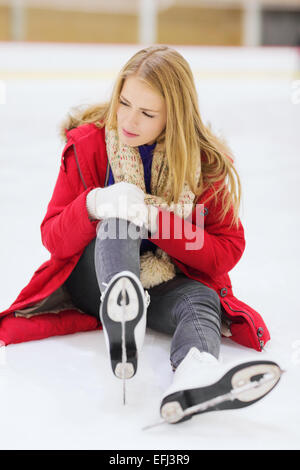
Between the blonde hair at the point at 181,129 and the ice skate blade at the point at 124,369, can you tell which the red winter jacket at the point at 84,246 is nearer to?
the blonde hair at the point at 181,129

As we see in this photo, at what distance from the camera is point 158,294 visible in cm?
139

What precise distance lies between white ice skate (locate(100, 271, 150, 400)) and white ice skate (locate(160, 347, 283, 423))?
99 mm

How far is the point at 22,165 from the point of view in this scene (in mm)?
3770

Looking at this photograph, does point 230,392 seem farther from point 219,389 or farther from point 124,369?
point 124,369

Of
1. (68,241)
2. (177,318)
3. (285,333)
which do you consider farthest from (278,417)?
(68,241)

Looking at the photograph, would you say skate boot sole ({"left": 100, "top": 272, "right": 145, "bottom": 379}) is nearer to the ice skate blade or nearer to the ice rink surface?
the ice skate blade

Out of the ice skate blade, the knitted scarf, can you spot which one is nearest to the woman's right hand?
the knitted scarf

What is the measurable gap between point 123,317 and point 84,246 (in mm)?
311

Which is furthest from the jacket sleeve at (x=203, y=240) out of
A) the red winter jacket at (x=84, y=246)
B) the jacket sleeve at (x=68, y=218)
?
the jacket sleeve at (x=68, y=218)

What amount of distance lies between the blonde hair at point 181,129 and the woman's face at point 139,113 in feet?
0.05

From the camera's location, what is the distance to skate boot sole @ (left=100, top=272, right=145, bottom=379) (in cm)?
104

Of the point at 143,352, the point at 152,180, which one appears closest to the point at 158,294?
the point at 143,352

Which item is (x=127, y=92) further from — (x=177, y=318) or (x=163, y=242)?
(x=177, y=318)

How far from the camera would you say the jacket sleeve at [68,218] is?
1228 mm
